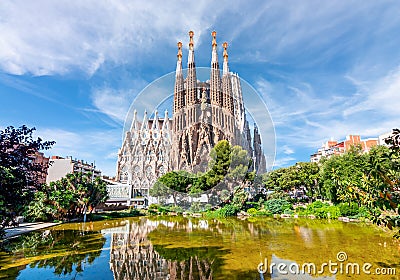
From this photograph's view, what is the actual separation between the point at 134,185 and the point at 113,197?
7.02m

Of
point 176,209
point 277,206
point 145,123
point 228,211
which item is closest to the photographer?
point 228,211

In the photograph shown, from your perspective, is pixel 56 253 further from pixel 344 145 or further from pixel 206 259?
pixel 344 145

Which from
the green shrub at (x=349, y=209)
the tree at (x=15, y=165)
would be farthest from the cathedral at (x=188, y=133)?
the tree at (x=15, y=165)

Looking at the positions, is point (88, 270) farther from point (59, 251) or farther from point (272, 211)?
point (272, 211)

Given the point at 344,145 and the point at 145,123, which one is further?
the point at 145,123

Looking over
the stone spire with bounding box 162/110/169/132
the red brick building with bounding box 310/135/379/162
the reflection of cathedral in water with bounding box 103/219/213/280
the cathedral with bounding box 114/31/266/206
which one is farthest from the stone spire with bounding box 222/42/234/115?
the reflection of cathedral in water with bounding box 103/219/213/280

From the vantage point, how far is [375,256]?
5.95 m

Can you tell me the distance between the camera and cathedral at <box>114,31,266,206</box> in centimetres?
3556

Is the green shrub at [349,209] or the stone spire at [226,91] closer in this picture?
the green shrub at [349,209]

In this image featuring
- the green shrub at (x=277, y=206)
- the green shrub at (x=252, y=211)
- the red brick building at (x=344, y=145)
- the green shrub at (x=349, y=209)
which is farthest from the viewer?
the red brick building at (x=344, y=145)

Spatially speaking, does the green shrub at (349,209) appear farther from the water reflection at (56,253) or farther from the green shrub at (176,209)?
the water reflection at (56,253)

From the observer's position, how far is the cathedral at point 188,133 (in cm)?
3556

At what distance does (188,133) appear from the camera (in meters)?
36.2

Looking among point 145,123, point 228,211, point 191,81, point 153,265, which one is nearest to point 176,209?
point 228,211
